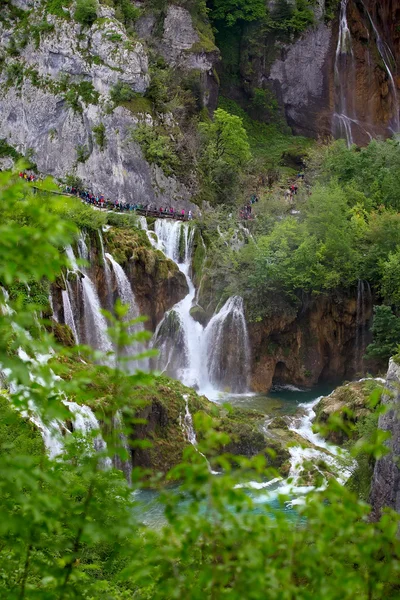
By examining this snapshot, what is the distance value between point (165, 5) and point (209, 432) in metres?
45.2

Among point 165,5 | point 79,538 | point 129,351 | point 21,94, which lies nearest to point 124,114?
point 21,94

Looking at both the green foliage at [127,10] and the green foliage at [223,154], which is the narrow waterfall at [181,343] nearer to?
the green foliage at [223,154]

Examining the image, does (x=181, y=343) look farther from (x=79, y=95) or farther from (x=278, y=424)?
(x=79, y=95)

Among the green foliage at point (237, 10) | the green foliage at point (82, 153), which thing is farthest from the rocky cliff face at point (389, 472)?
the green foliage at point (237, 10)

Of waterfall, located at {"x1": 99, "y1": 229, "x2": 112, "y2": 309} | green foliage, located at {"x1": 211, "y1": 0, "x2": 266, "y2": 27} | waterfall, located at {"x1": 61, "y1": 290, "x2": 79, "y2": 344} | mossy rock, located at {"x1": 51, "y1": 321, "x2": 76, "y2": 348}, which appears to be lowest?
mossy rock, located at {"x1": 51, "y1": 321, "x2": 76, "y2": 348}

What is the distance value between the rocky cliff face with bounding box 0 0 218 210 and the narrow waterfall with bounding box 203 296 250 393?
859 cm

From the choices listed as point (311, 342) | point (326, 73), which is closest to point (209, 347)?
point (311, 342)

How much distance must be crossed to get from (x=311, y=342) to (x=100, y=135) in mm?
15685

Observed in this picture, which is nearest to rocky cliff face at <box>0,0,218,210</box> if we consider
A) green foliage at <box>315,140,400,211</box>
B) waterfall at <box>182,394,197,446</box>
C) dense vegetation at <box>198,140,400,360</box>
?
dense vegetation at <box>198,140,400,360</box>

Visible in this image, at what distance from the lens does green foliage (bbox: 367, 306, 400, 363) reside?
28913 mm

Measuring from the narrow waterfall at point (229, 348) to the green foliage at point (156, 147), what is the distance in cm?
981

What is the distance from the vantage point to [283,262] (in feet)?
102

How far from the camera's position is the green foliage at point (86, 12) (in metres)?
38.6

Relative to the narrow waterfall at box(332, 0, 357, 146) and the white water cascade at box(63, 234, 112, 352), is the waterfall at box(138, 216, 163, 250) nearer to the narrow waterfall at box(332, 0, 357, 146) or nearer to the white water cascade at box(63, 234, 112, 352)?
the white water cascade at box(63, 234, 112, 352)
